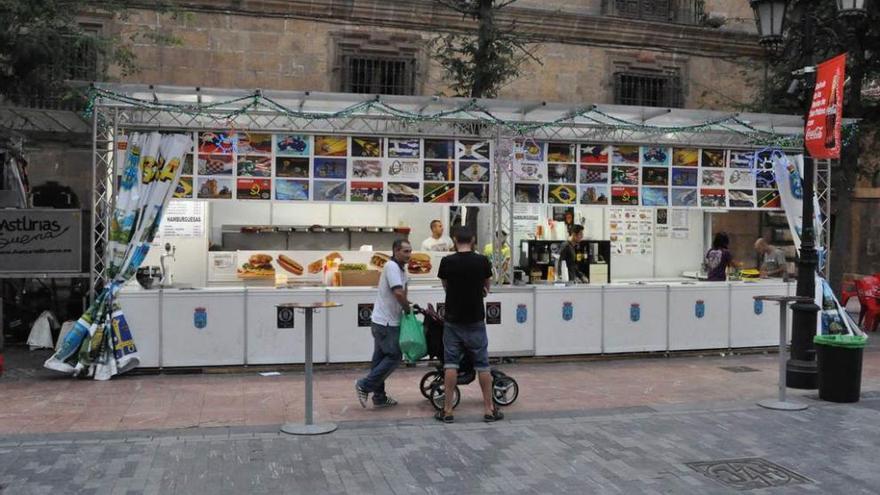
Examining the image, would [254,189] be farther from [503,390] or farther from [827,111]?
[827,111]

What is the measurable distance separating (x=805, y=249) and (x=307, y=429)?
20.6ft

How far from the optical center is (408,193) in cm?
1098

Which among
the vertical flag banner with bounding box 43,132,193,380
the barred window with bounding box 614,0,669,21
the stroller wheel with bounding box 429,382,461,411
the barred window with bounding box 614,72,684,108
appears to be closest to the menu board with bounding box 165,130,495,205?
the vertical flag banner with bounding box 43,132,193,380

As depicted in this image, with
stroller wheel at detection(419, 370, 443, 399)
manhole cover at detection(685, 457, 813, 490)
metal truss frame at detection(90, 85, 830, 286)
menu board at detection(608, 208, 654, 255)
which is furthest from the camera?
menu board at detection(608, 208, 654, 255)

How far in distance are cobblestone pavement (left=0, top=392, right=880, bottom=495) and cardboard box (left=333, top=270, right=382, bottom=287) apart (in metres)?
3.98

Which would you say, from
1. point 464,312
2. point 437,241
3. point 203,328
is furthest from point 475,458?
point 437,241

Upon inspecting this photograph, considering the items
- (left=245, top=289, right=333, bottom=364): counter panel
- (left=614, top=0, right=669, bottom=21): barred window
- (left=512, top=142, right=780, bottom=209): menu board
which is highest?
(left=614, top=0, right=669, bottom=21): barred window

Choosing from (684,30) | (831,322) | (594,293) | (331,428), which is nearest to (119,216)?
(331,428)

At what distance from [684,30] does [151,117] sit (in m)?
14.6

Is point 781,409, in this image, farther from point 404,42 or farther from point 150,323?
point 404,42

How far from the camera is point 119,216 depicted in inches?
385

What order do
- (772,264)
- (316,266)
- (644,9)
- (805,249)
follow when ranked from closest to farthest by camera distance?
1. (805,249)
2. (316,266)
3. (772,264)
4. (644,9)

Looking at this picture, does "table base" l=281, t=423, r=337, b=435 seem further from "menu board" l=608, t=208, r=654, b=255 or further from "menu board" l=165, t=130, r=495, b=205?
"menu board" l=608, t=208, r=654, b=255

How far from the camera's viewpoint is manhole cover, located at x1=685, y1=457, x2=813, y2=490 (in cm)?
586
